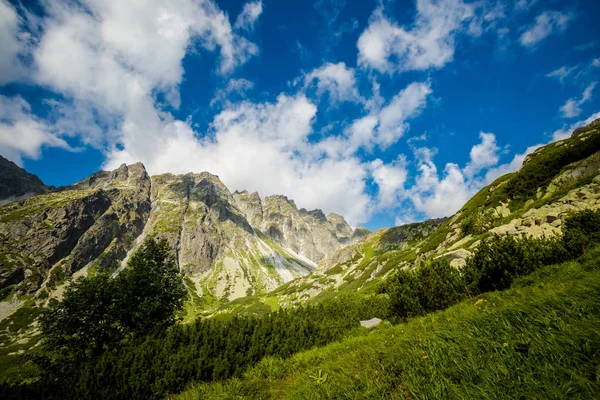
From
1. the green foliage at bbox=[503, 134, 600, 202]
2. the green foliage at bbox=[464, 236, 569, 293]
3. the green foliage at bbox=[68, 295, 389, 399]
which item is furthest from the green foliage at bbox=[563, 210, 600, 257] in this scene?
the green foliage at bbox=[503, 134, 600, 202]

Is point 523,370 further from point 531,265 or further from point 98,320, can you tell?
point 98,320

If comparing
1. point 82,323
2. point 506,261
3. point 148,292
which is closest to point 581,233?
point 506,261

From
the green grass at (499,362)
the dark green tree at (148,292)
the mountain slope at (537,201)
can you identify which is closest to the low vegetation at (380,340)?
the green grass at (499,362)

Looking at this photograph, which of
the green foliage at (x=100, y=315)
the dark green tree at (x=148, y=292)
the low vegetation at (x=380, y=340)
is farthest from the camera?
the dark green tree at (x=148, y=292)

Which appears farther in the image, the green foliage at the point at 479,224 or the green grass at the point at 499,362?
the green foliage at the point at 479,224

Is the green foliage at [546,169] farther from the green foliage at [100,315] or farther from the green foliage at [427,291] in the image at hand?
the green foliage at [100,315]

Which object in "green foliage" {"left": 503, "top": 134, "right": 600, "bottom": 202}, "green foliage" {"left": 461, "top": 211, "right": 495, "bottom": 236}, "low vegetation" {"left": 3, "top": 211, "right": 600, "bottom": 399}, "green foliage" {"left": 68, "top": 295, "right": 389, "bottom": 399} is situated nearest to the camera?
"low vegetation" {"left": 3, "top": 211, "right": 600, "bottom": 399}

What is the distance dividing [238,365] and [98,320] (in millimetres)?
16441

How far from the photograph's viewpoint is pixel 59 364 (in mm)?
18688

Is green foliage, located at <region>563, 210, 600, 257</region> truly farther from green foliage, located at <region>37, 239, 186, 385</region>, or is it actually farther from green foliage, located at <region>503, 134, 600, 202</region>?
green foliage, located at <region>503, 134, 600, 202</region>

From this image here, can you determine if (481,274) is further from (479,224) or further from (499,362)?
(479,224)

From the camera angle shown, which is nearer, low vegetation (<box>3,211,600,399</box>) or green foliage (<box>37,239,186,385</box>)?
low vegetation (<box>3,211,600,399</box>)

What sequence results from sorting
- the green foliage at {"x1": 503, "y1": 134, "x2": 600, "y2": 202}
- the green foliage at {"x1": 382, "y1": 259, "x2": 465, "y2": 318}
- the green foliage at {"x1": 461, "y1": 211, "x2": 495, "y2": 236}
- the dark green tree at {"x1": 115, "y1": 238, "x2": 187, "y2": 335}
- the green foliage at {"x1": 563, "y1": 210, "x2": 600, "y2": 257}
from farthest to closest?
the green foliage at {"x1": 503, "y1": 134, "x2": 600, "y2": 202}, the green foliage at {"x1": 461, "y1": 211, "x2": 495, "y2": 236}, the dark green tree at {"x1": 115, "y1": 238, "x2": 187, "y2": 335}, the green foliage at {"x1": 563, "y1": 210, "x2": 600, "y2": 257}, the green foliage at {"x1": 382, "y1": 259, "x2": 465, "y2": 318}

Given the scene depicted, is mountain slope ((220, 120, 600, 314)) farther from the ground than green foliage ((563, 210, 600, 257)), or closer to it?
farther from the ground
